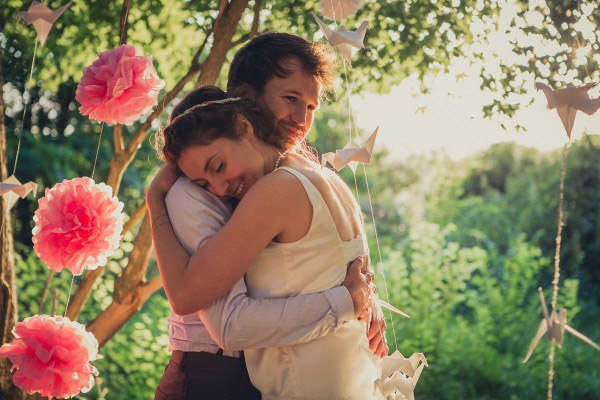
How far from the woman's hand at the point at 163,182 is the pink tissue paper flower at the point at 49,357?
484mm

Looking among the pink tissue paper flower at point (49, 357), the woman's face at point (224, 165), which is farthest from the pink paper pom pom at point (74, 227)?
the woman's face at point (224, 165)

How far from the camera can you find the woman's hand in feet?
5.64

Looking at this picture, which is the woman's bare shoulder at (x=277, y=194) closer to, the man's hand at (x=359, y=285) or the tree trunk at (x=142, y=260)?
the man's hand at (x=359, y=285)

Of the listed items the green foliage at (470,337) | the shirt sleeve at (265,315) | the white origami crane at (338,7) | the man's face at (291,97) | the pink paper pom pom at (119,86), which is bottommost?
the green foliage at (470,337)

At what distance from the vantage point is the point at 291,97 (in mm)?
1934

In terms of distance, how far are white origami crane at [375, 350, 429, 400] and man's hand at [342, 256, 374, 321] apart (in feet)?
0.43

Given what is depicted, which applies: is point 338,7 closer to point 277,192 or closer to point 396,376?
point 277,192

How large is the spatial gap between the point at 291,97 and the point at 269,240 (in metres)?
0.60

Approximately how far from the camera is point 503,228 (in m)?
8.09

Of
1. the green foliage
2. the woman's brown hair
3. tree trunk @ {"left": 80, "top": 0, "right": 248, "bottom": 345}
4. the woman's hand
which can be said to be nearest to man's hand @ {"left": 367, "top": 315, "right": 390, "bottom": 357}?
the woman's brown hair

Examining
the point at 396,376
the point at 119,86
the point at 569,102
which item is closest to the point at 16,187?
the point at 119,86

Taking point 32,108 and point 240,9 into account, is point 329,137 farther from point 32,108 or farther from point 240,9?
point 240,9

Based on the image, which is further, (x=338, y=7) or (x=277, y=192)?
(x=338, y=7)

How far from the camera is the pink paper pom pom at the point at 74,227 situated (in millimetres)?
1837
